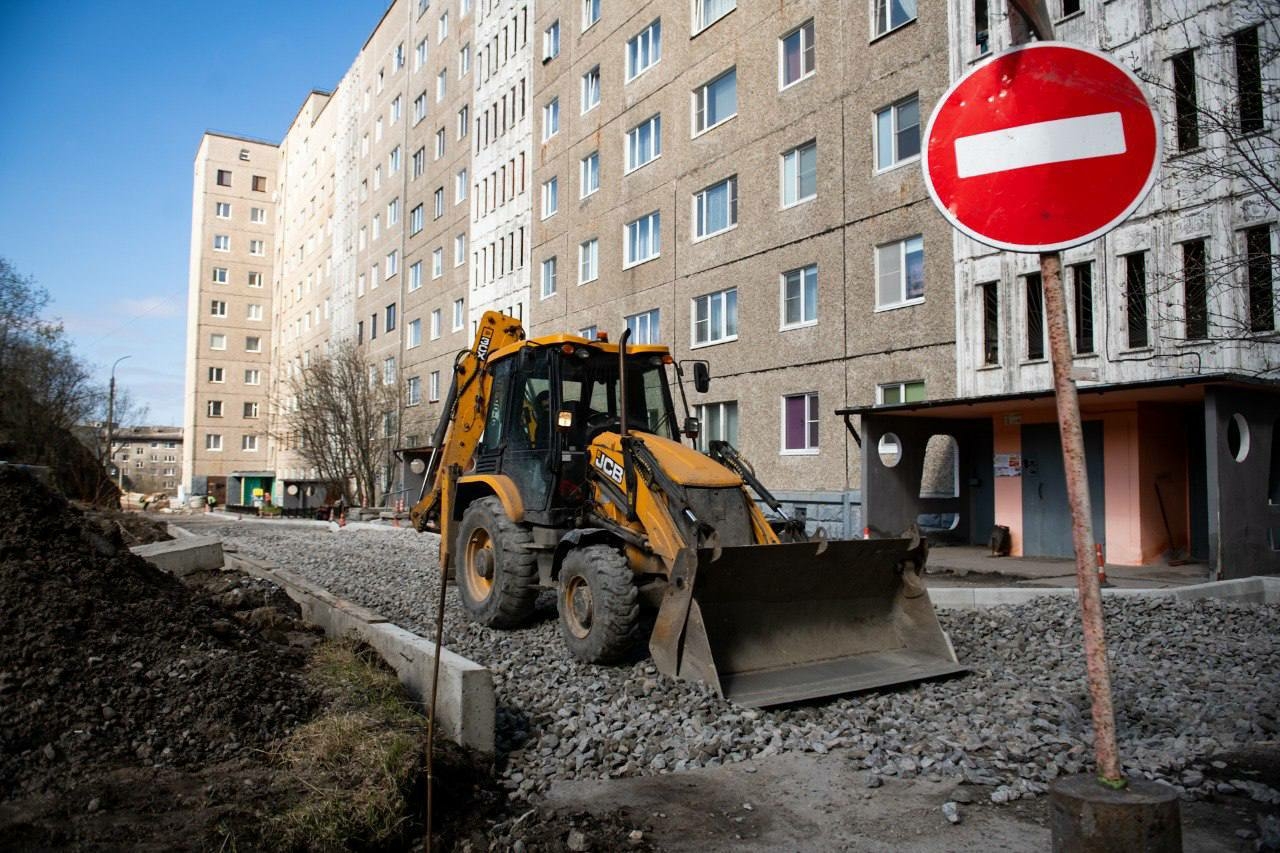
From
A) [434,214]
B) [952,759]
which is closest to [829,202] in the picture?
[952,759]

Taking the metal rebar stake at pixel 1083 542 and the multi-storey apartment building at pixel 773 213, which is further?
the multi-storey apartment building at pixel 773 213

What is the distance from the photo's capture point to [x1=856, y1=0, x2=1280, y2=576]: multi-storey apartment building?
12.1m

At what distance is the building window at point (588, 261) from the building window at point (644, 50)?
5.12 m

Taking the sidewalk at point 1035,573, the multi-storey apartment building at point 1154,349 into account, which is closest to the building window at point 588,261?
the multi-storey apartment building at point 1154,349

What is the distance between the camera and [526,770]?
16.4 ft

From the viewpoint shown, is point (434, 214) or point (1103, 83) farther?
point (434, 214)

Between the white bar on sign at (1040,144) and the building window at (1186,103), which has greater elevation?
the building window at (1186,103)

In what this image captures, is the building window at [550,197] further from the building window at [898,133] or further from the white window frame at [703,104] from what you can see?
the building window at [898,133]

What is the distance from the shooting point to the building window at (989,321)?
16703 mm

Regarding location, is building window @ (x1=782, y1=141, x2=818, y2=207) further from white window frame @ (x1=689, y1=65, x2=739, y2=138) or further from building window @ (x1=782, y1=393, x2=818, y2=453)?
building window @ (x1=782, y1=393, x2=818, y2=453)

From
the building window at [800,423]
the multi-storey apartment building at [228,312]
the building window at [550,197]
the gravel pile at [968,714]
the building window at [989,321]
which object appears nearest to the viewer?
the gravel pile at [968,714]

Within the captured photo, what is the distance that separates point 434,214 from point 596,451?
37.1 m

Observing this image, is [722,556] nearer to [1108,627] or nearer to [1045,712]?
[1045,712]

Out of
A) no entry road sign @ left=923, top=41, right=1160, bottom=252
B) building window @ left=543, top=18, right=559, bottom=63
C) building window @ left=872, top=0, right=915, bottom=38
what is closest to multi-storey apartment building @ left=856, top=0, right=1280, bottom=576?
building window @ left=872, top=0, right=915, bottom=38
